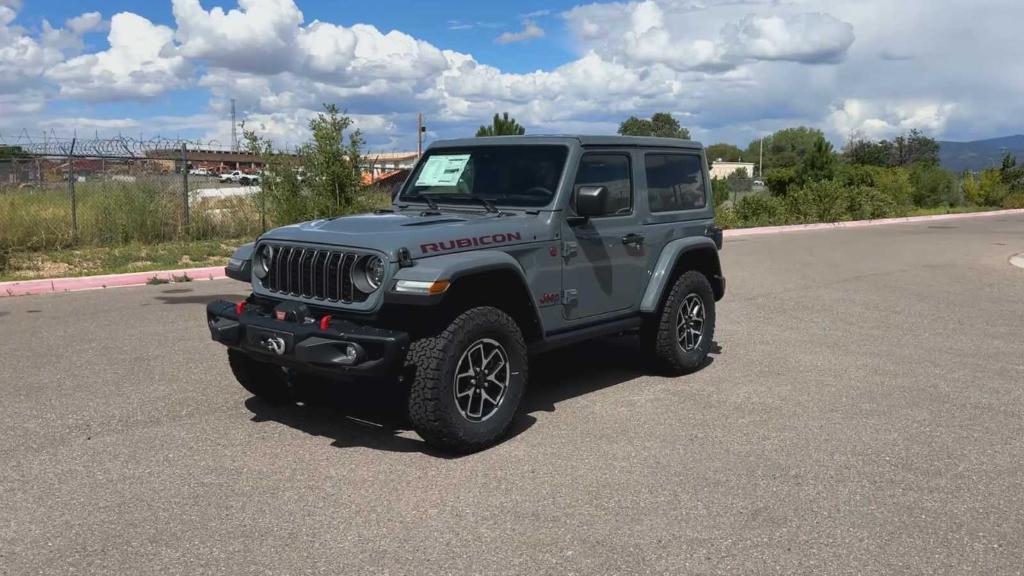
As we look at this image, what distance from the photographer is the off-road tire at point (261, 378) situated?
18.2 ft

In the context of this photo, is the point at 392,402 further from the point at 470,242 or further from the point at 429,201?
the point at 470,242

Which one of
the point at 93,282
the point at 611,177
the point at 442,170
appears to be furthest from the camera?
the point at 93,282

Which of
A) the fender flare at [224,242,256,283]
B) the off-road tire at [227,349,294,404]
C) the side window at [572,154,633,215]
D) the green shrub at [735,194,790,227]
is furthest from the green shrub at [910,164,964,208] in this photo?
the fender flare at [224,242,256,283]

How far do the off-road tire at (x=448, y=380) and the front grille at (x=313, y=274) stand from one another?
483 mm

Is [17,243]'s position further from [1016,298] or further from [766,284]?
[1016,298]

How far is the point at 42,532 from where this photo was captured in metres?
3.75

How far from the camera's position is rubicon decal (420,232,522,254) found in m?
4.70

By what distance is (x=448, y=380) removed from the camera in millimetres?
4582

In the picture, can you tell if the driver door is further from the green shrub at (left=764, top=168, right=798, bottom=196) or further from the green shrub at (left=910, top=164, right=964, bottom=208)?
the green shrub at (left=764, top=168, right=798, bottom=196)

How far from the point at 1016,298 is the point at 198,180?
14610 millimetres

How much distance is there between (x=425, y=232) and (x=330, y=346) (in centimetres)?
86

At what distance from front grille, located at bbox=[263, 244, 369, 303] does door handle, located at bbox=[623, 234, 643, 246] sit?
211 cm

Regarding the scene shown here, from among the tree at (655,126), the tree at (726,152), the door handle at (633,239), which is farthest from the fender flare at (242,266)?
the tree at (726,152)

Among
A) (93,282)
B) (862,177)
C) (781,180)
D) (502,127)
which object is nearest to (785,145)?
(781,180)
